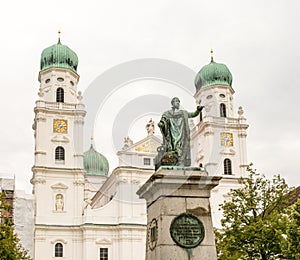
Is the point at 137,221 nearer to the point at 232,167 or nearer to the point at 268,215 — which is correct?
the point at 232,167

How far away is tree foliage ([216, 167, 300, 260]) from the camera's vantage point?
18406mm

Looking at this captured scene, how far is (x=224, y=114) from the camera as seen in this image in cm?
5328

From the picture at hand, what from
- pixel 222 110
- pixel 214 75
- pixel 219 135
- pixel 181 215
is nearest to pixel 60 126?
pixel 219 135

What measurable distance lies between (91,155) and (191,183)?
57433 mm

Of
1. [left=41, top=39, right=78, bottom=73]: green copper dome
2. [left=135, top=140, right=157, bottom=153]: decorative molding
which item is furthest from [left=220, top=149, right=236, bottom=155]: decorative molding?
[left=41, top=39, right=78, bottom=73]: green copper dome

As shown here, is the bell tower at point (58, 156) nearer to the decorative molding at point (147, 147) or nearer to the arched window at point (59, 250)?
the arched window at point (59, 250)

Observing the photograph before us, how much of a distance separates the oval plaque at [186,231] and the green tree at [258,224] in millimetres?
8452

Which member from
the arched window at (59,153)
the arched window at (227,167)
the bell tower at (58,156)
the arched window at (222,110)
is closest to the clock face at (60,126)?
the bell tower at (58,156)

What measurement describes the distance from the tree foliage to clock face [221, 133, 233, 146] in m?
30.6

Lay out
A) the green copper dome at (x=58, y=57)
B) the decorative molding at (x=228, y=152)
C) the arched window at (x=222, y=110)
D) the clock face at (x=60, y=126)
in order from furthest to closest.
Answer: the arched window at (x=222, y=110) < the decorative molding at (x=228, y=152) < the green copper dome at (x=58, y=57) < the clock face at (x=60, y=126)

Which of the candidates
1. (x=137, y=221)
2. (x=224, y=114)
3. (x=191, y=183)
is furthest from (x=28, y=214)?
(x=191, y=183)

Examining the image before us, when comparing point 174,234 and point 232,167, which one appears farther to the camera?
point 232,167

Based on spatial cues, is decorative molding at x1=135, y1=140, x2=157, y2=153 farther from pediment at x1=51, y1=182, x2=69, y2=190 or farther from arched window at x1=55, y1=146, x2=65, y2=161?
pediment at x1=51, y1=182, x2=69, y2=190

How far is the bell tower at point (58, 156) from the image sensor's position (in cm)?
4538
